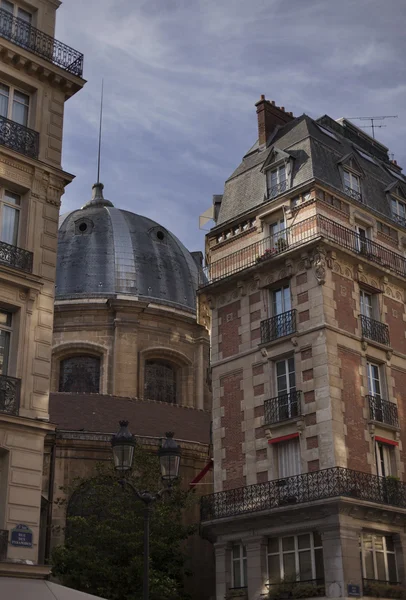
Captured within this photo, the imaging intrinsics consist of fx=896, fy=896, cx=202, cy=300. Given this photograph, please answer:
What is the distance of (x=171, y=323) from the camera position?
44.6 m

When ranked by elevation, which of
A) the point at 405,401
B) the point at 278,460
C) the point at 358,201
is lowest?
the point at 278,460

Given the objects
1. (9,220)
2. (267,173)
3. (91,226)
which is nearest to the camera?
(9,220)

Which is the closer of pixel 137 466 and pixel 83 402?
pixel 137 466

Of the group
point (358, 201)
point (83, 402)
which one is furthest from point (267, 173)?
point (83, 402)

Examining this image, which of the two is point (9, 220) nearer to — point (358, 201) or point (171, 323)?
point (358, 201)

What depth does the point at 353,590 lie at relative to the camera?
872 inches

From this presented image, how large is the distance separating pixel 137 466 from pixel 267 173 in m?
10.3

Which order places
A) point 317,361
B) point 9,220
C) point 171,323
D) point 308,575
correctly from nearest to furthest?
1. point 9,220
2. point 308,575
3. point 317,361
4. point 171,323

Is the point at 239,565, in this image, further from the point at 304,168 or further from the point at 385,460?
the point at 304,168

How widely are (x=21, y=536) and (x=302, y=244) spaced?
13.0 metres

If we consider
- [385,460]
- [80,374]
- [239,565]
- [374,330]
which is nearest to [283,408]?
[385,460]

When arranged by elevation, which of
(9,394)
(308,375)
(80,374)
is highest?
(80,374)

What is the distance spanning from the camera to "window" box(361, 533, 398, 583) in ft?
76.1

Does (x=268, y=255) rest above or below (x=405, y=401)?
above
